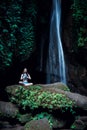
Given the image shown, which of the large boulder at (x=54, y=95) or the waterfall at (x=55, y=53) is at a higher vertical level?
the waterfall at (x=55, y=53)

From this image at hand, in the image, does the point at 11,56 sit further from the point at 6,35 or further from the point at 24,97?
the point at 24,97

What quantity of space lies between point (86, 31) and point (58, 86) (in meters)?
3.24

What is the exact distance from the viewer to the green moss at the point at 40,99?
10258 millimetres

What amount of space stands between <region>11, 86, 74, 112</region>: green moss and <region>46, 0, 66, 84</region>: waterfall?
3.79 metres

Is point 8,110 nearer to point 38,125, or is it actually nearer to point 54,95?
point 54,95

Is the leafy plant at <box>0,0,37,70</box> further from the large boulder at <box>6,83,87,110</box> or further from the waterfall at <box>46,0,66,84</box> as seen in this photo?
the large boulder at <box>6,83,87,110</box>

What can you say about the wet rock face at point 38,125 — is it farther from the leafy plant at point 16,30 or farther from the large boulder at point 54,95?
the leafy plant at point 16,30

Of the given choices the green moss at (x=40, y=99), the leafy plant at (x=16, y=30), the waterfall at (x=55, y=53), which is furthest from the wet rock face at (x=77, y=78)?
the green moss at (x=40, y=99)

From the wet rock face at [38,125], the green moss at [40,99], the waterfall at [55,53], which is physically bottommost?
the wet rock face at [38,125]

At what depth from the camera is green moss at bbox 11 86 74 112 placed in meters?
10.3

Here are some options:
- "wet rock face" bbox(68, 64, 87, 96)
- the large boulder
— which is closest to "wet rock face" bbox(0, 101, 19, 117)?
the large boulder

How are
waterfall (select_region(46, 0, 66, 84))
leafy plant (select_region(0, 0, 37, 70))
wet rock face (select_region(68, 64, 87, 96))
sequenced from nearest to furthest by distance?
leafy plant (select_region(0, 0, 37, 70)) → wet rock face (select_region(68, 64, 87, 96)) → waterfall (select_region(46, 0, 66, 84))

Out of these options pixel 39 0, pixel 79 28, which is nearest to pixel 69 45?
pixel 79 28

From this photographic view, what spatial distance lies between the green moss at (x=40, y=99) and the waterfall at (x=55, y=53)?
12.4 feet
